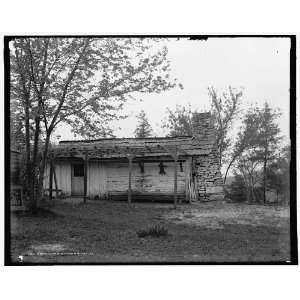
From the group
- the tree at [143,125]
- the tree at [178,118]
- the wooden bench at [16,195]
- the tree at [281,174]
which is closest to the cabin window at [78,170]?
the wooden bench at [16,195]

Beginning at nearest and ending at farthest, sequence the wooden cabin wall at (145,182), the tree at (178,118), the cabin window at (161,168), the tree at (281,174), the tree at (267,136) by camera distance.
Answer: the tree at (281,174) < the tree at (267,136) < the tree at (178,118) < the wooden cabin wall at (145,182) < the cabin window at (161,168)

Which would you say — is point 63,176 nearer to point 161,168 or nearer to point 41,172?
point 41,172

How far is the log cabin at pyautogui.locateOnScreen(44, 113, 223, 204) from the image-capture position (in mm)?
6992

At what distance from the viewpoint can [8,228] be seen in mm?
6574

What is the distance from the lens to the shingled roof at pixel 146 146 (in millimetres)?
6941

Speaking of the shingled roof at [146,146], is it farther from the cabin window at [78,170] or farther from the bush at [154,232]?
the bush at [154,232]

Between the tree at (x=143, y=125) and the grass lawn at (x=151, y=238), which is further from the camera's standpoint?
the tree at (x=143, y=125)

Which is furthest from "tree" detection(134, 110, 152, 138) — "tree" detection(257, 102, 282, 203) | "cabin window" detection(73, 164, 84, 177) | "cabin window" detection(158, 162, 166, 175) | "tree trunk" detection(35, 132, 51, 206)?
"tree" detection(257, 102, 282, 203)

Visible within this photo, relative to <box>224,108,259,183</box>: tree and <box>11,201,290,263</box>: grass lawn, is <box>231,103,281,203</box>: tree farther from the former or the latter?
<box>11,201,290,263</box>: grass lawn

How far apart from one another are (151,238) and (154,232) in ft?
0.36

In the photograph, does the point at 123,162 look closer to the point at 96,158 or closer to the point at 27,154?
the point at 96,158

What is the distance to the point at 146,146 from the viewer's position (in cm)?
703

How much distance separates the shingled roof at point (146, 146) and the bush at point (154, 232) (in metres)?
1.21

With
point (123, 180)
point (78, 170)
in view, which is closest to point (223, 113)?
point (123, 180)
